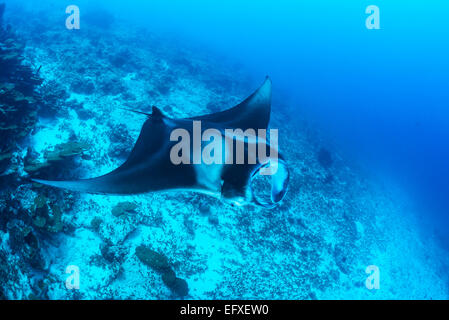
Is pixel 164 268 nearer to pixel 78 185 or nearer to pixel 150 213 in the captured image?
pixel 150 213

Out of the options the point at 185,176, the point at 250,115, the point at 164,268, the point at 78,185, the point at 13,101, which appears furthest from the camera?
the point at 13,101

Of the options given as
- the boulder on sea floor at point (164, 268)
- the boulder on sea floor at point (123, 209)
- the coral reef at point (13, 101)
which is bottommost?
the boulder on sea floor at point (164, 268)

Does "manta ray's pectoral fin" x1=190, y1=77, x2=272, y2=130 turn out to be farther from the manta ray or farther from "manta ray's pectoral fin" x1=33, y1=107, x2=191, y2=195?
"manta ray's pectoral fin" x1=33, y1=107, x2=191, y2=195

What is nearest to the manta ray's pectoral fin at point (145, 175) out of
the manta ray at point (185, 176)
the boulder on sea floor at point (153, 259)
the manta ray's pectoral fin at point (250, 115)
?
the manta ray at point (185, 176)

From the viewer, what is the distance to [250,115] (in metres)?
4.88

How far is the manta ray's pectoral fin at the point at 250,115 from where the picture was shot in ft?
15.4

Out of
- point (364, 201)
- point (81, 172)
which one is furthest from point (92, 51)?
point (364, 201)

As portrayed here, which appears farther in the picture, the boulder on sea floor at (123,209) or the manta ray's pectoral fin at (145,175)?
the boulder on sea floor at (123,209)

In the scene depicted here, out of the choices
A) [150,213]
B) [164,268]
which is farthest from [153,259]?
[150,213]

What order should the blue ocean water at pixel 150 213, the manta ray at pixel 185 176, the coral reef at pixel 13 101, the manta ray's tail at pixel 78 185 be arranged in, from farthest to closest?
the coral reef at pixel 13 101 → the blue ocean water at pixel 150 213 → the manta ray at pixel 185 176 → the manta ray's tail at pixel 78 185

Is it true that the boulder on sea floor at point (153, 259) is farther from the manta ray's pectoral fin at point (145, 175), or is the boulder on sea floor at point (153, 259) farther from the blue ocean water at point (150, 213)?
the manta ray's pectoral fin at point (145, 175)

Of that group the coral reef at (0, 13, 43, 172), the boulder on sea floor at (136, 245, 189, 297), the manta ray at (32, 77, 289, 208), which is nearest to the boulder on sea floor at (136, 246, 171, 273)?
the boulder on sea floor at (136, 245, 189, 297)

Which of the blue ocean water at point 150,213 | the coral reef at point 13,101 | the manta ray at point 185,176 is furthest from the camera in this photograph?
the coral reef at point 13,101

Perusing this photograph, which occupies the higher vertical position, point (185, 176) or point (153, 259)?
point (185, 176)
